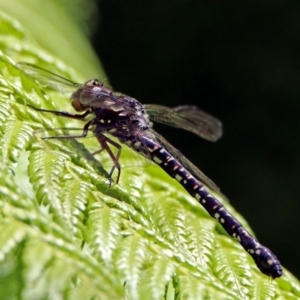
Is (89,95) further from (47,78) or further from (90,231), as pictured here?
(90,231)

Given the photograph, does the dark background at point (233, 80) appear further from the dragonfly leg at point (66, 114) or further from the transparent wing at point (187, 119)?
the dragonfly leg at point (66, 114)

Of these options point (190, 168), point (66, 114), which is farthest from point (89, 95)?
point (190, 168)

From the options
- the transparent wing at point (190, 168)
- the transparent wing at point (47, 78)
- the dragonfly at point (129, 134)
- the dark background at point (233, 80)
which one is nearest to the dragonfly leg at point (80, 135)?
the dragonfly at point (129, 134)

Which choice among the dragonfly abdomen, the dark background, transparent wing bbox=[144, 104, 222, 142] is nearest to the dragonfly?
the dragonfly abdomen

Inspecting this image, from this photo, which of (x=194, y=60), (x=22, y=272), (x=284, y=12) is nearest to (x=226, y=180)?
(x=194, y=60)

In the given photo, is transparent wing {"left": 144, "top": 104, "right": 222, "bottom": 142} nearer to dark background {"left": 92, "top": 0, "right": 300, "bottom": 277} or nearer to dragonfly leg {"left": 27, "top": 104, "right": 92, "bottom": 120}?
dragonfly leg {"left": 27, "top": 104, "right": 92, "bottom": 120}

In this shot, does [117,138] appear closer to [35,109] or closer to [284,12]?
[35,109]
